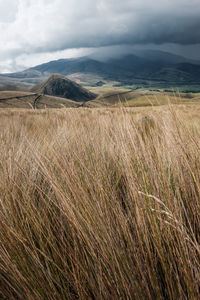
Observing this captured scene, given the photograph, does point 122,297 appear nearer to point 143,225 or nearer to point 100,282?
point 100,282

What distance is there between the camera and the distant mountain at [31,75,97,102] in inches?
4587

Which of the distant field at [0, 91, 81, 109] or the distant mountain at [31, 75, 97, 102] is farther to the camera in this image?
the distant mountain at [31, 75, 97, 102]

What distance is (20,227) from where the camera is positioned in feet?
3.39

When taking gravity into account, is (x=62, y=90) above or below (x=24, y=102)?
above

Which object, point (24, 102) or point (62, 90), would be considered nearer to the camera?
point (24, 102)

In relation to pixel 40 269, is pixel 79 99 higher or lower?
higher

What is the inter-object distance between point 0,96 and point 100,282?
7897cm

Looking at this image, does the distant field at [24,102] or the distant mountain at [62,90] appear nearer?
the distant field at [24,102]

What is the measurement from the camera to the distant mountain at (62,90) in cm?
11650

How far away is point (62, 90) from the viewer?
119m

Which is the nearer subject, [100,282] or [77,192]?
[100,282]

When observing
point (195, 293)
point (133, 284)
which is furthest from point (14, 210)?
point (195, 293)

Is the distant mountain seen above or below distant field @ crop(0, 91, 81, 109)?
above

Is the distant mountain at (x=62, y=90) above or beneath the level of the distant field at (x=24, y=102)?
above
